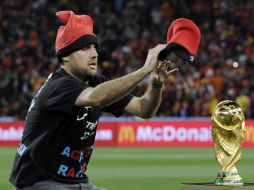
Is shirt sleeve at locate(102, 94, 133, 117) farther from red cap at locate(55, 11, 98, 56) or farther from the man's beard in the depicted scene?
red cap at locate(55, 11, 98, 56)

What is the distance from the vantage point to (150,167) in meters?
15.8

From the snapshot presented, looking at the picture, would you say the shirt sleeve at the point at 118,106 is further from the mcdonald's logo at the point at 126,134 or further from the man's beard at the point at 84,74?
the mcdonald's logo at the point at 126,134

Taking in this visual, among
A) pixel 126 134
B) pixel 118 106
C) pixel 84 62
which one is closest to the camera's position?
pixel 84 62

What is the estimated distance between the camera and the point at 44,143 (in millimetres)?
5008

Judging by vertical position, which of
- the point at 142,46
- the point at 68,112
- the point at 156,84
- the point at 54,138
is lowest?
the point at 54,138

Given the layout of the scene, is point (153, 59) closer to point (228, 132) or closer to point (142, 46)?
point (228, 132)

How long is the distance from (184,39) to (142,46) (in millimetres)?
22366

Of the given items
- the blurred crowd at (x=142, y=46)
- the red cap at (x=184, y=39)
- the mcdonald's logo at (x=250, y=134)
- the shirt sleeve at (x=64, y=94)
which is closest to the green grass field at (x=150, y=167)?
the mcdonald's logo at (x=250, y=134)

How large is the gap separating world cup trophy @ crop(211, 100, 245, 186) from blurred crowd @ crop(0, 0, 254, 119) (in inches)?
669

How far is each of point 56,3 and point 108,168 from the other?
14740 millimetres

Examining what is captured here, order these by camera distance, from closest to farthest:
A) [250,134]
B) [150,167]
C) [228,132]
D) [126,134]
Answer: [228,132] → [150,167] → [250,134] → [126,134]

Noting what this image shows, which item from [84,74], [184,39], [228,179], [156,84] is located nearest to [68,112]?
[84,74]

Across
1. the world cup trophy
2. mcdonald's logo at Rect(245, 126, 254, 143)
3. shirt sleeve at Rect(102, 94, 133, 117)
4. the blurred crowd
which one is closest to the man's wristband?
shirt sleeve at Rect(102, 94, 133, 117)

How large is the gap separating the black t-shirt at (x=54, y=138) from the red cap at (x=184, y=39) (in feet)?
1.94
